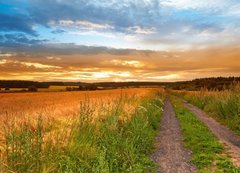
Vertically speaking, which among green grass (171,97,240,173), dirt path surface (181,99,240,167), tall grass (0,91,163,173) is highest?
tall grass (0,91,163,173)


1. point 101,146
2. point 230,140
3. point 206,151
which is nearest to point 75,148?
point 101,146

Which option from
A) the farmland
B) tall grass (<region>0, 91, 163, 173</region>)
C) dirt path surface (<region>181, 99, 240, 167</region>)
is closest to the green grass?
the farmland

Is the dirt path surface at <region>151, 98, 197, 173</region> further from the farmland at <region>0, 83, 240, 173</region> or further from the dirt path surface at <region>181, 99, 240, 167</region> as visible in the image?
the dirt path surface at <region>181, 99, 240, 167</region>

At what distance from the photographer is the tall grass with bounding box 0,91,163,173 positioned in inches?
272

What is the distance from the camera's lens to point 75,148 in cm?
853

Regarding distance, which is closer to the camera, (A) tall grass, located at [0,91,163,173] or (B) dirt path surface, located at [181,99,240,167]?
(A) tall grass, located at [0,91,163,173]

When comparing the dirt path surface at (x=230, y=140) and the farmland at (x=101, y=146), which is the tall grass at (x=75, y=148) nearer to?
the farmland at (x=101, y=146)

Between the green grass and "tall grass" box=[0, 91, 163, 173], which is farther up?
"tall grass" box=[0, 91, 163, 173]

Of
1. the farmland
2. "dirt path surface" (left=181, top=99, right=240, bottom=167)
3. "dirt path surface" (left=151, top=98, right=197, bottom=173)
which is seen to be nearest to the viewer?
the farmland

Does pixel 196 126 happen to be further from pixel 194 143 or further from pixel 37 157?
pixel 37 157

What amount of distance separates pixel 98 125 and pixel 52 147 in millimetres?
2964

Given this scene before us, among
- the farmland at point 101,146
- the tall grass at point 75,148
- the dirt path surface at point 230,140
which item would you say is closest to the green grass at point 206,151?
the farmland at point 101,146

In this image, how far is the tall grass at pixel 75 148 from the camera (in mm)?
6906

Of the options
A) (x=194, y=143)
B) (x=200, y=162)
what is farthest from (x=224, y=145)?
(x=200, y=162)
